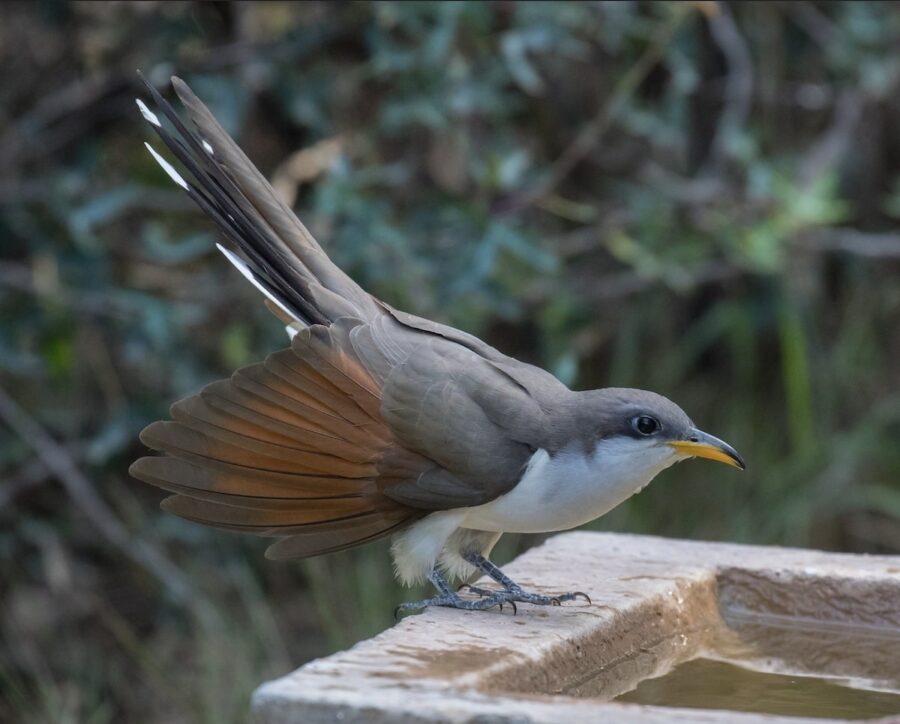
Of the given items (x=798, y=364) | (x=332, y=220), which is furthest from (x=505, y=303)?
(x=798, y=364)

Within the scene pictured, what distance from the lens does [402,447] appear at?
3316 millimetres

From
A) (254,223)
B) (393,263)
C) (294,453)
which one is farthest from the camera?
(393,263)

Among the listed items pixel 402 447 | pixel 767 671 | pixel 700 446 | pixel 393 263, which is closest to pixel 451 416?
pixel 402 447

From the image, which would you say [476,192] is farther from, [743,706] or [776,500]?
[743,706]

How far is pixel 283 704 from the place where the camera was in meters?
Answer: 2.41

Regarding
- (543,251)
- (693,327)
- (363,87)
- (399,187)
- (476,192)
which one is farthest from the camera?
(693,327)

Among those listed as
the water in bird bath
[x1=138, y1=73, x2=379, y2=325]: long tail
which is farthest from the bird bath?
[x1=138, y1=73, x2=379, y2=325]: long tail

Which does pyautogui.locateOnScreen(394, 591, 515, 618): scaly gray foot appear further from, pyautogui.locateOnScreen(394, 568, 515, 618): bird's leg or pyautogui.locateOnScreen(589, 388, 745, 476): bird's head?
pyautogui.locateOnScreen(589, 388, 745, 476): bird's head

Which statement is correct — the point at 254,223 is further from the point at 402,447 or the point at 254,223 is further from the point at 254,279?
the point at 402,447

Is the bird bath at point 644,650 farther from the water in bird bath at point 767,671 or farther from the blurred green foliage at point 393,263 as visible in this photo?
the blurred green foliage at point 393,263

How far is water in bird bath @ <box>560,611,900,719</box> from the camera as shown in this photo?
124 inches

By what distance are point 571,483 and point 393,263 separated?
2.17m

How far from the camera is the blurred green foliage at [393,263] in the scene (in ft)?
17.8

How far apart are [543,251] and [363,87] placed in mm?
1802
